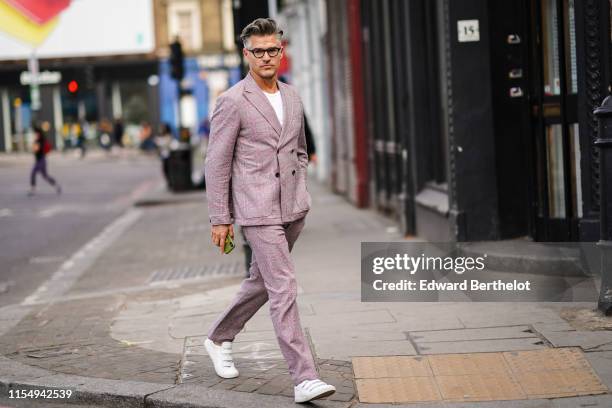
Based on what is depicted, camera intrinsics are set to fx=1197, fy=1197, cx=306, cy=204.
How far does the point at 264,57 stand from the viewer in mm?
5758

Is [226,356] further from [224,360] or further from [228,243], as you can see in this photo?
[228,243]

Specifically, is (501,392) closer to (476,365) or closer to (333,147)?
(476,365)

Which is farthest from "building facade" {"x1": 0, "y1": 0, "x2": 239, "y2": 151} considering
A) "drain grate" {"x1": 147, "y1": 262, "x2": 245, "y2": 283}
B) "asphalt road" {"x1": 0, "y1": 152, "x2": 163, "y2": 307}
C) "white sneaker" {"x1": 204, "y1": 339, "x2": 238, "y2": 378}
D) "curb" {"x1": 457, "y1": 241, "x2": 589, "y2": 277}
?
"white sneaker" {"x1": 204, "y1": 339, "x2": 238, "y2": 378}

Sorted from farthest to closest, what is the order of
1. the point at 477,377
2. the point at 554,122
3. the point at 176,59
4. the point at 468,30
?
the point at 176,59
the point at 468,30
the point at 554,122
the point at 477,377

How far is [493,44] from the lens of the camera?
9992 millimetres

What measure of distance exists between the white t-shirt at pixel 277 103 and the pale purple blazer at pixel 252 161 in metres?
0.03

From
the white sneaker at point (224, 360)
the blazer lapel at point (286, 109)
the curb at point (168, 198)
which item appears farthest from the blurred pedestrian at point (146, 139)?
the blazer lapel at point (286, 109)

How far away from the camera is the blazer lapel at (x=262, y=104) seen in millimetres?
5801

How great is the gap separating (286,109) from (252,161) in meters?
0.31

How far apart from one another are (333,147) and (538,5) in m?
12.6

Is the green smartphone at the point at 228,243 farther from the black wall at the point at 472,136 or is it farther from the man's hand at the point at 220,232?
the black wall at the point at 472,136

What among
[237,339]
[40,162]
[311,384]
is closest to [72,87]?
[40,162]

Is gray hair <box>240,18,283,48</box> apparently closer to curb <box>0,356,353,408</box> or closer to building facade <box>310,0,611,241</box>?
curb <box>0,356,353,408</box>

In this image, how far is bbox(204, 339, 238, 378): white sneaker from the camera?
20.6 ft
